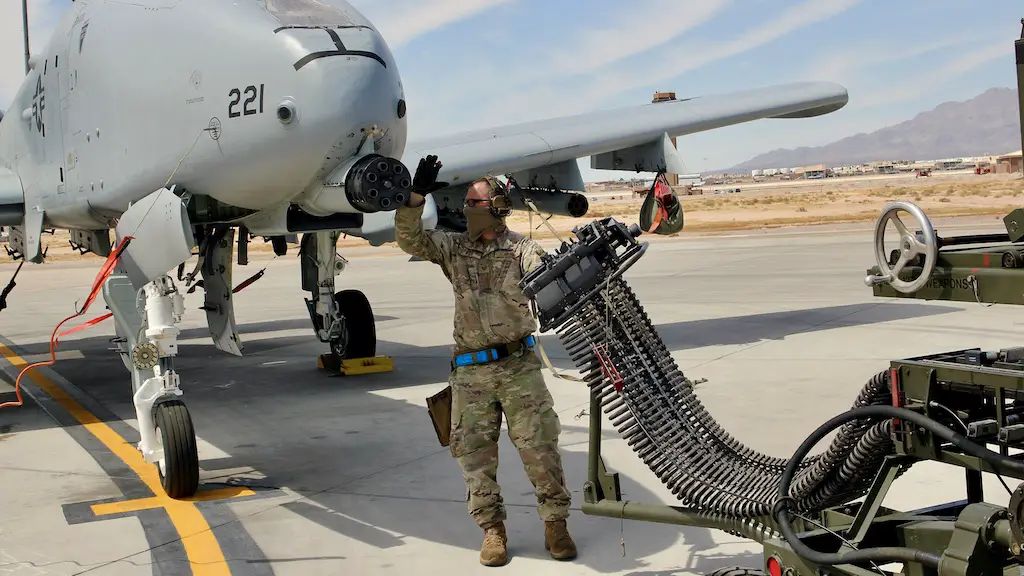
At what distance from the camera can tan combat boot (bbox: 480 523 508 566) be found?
567 centimetres

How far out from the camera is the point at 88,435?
982 centimetres

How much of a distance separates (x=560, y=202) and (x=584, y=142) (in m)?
1.15

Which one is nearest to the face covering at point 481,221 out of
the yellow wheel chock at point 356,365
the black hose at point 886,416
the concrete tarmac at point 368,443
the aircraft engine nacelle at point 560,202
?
the concrete tarmac at point 368,443

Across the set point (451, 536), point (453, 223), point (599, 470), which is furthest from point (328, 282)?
point (599, 470)

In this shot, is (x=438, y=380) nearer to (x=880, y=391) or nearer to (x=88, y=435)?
(x=88, y=435)

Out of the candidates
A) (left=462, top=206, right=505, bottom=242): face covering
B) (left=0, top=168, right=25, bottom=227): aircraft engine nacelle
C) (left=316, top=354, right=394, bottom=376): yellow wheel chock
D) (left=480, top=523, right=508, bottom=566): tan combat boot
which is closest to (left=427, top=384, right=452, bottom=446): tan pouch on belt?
(left=480, top=523, right=508, bottom=566): tan combat boot

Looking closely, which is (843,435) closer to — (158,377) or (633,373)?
(633,373)

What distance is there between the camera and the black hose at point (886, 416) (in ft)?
11.6

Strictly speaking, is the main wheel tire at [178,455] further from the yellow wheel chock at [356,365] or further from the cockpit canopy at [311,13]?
the yellow wheel chock at [356,365]

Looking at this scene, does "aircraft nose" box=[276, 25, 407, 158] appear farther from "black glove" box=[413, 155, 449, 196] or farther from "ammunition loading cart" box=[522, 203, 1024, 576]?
"ammunition loading cart" box=[522, 203, 1024, 576]

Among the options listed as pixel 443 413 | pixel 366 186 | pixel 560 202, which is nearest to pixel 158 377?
pixel 366 186

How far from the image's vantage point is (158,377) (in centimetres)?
780

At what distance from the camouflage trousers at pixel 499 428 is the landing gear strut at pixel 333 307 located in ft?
21.8

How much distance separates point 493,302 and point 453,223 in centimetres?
751
